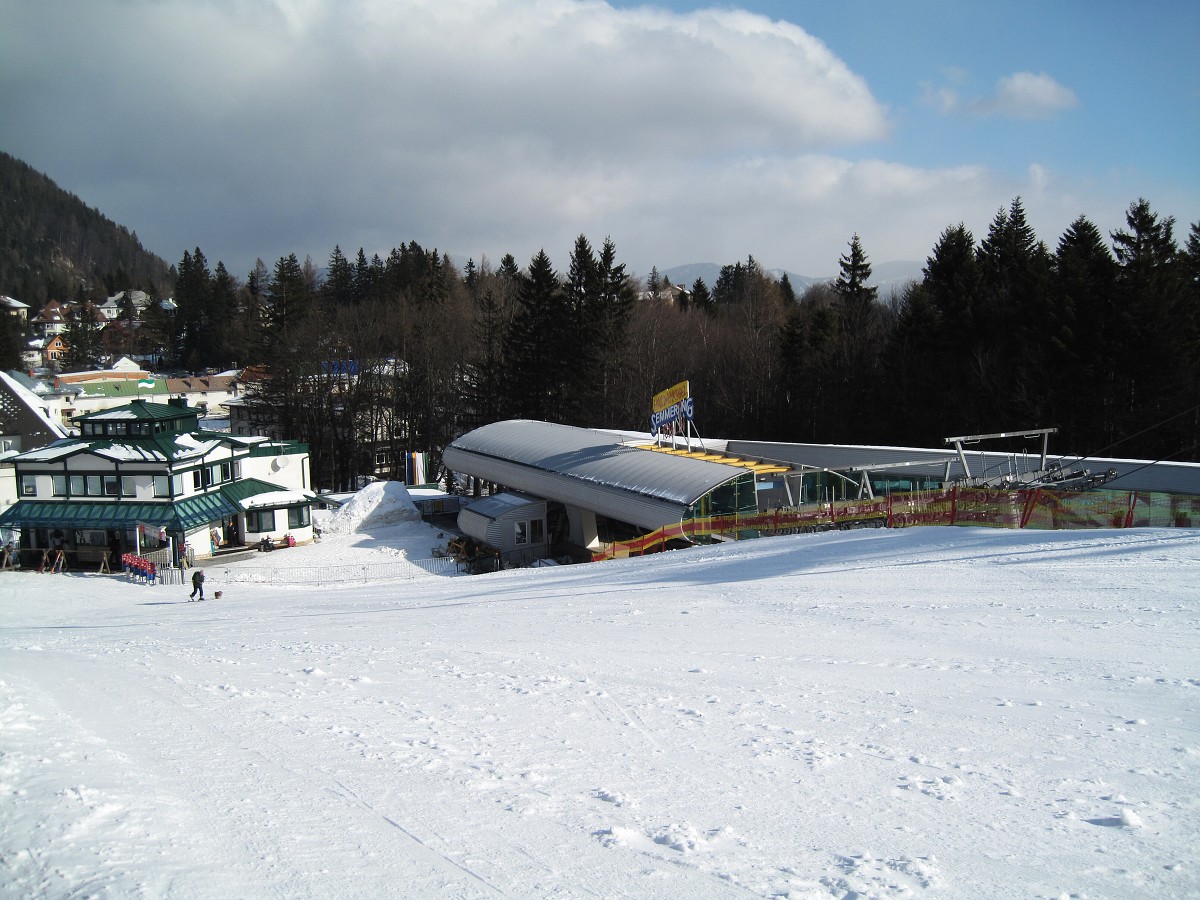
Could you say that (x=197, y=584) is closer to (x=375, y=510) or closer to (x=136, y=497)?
(x=136, y=497)

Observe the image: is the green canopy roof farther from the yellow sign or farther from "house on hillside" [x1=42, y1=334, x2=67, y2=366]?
"house on hillside" [x1=42, y1=334, x2=67, y2=366]

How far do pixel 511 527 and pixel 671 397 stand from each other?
7819 millimetres

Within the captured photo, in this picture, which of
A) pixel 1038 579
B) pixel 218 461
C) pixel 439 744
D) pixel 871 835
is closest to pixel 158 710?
pixel 439 744

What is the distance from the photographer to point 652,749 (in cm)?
749

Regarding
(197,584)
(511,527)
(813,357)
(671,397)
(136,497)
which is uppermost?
(813,357)

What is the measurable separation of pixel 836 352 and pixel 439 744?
147 feet

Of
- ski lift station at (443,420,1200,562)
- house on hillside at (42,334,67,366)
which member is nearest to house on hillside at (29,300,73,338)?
house on hillside at (42,334,67,366)

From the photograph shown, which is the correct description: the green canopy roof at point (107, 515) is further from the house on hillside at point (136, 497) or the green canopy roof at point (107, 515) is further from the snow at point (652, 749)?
the snow at point (652, 749)

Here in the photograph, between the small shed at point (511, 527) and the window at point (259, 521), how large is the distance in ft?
25.7

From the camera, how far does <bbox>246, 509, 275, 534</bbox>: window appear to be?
33.0 m

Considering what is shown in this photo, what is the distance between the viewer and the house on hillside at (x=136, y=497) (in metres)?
30.1

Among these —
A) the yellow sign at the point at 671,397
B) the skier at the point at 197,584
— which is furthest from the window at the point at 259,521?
the yellow sign at the point at 671,397

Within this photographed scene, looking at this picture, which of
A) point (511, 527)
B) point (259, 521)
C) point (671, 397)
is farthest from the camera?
point (259, 521)

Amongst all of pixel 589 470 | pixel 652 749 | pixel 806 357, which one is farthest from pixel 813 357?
pixel 652 749
